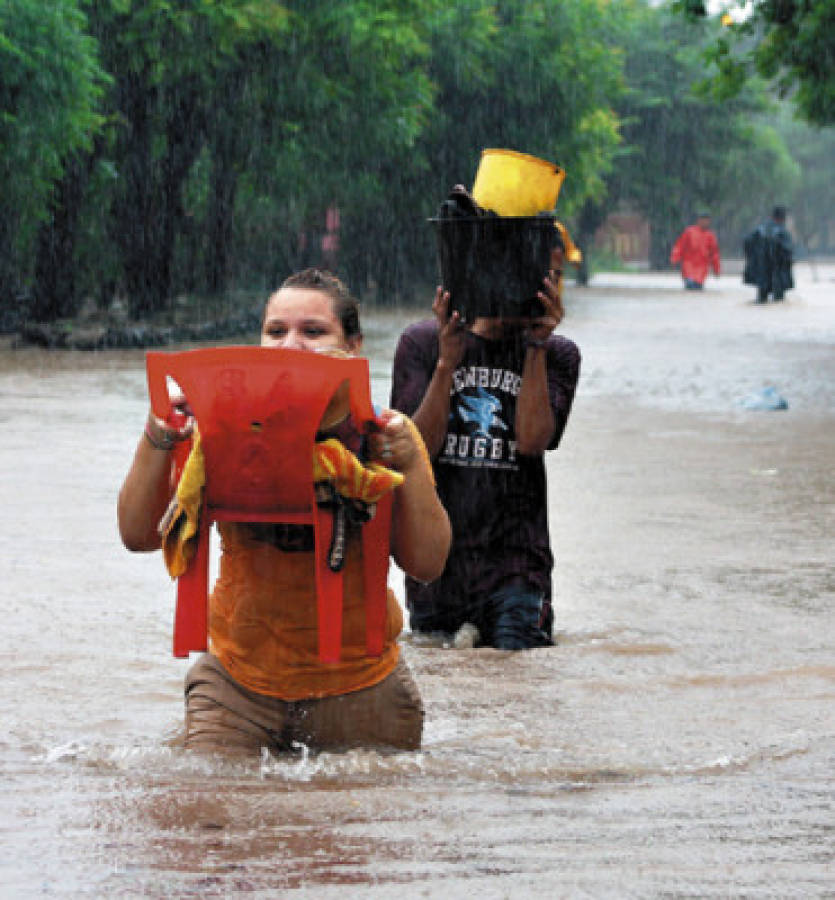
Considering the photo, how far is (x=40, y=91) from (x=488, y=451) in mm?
15137

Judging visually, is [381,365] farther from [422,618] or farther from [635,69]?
[635,69]

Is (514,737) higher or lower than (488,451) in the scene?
lower

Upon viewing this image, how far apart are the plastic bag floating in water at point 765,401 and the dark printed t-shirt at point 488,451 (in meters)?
10.5

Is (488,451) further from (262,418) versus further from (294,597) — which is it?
(262,418)

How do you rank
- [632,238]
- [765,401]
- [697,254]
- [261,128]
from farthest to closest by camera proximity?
[632,238] → [697,254] → [261,128] → [765,401]

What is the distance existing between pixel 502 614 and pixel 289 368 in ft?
7.26

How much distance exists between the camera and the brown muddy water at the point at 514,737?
343 centimetres

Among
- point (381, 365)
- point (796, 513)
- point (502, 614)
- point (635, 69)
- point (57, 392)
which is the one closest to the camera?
point (502, 614)

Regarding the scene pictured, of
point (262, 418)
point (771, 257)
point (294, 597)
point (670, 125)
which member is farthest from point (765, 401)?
point (670, 125)

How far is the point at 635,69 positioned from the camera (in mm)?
61312

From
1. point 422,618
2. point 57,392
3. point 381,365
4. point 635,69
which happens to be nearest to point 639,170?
point 635,69

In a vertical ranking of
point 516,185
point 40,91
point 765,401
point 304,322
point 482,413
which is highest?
point 40,91

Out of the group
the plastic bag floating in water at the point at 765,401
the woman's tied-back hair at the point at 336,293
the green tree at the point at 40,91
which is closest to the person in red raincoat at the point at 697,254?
the green tree at the point at 40,91

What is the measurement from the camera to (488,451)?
18.3ft
